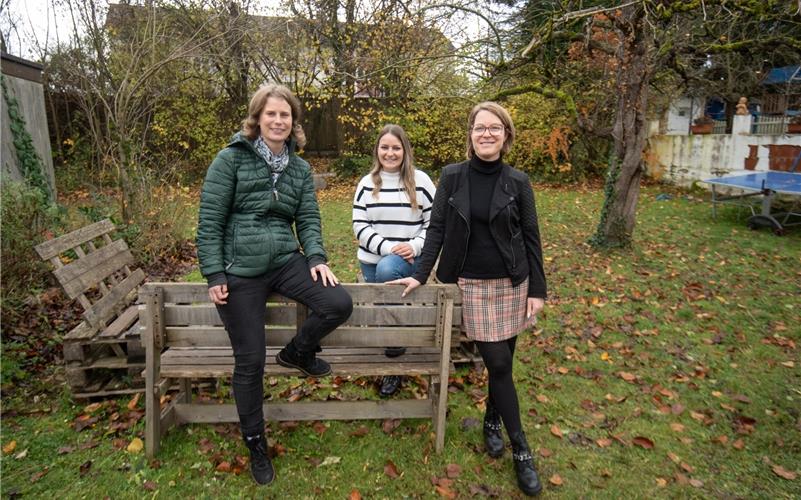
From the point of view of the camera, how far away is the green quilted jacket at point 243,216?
9.04ft

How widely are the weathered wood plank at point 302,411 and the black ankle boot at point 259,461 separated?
0.37 meters

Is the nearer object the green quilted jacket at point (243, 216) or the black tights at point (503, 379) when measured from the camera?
the green quilted jacket at point (243, 216)

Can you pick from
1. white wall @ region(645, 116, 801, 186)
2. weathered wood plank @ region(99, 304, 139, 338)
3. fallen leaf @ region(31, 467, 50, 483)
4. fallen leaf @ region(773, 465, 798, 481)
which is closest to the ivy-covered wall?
weathered wood plank @ region(99, 304, 139, 338)

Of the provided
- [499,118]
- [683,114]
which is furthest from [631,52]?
[683,114]

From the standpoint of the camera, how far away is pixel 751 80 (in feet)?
54.9

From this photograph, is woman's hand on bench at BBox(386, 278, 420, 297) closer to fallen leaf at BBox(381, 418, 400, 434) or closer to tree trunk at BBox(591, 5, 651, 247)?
fallen leaf at BBox(381, 418, 400, 434)

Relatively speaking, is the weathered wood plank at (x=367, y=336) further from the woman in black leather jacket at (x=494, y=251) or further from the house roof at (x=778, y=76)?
the house roof at (x=778, y=76)

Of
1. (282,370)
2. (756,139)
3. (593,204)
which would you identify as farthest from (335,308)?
(756,139)

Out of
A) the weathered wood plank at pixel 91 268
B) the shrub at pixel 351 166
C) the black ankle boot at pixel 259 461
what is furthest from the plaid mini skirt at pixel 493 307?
the shrub at pixel 351 166

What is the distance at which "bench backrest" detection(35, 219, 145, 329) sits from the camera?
361 cm

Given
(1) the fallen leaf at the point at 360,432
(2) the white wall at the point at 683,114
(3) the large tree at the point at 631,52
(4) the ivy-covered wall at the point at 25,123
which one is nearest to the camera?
(1) the fallen leaf at the point at 360,432

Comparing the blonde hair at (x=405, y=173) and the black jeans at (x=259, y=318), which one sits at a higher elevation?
the blonde hair at (x=405, y=173)

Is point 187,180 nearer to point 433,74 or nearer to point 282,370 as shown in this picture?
point 433,74

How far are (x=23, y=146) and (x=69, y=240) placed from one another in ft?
19.2
